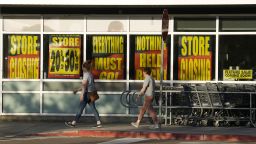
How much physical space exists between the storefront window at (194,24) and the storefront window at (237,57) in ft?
1.62

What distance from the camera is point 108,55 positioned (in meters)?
19.0

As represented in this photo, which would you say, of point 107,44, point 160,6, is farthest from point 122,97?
point 160,6

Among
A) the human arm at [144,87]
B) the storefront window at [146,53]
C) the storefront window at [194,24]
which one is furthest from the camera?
the storefront window at [146,53]

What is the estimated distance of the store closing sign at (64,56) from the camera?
19078mm

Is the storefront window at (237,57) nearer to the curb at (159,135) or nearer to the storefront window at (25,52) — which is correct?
the curb at (159,135)

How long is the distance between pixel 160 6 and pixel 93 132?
454 cm

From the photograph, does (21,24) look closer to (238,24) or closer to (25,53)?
(25,53)

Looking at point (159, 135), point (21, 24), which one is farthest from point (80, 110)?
point (21, 24)

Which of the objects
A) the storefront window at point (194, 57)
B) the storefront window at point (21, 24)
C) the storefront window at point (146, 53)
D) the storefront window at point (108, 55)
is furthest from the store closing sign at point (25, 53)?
the storefront window at point (194, 57)

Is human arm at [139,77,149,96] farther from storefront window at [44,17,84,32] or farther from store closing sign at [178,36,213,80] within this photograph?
storefront window at [44,17,84,32]

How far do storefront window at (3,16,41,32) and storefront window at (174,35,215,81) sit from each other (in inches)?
165

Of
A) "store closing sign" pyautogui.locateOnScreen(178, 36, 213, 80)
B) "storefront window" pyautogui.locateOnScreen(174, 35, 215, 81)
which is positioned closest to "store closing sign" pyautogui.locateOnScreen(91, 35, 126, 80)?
"storefront window" pyautogui.locateOnScreen(174, 35, 215, 81)

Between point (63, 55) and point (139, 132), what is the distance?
4357 millimetres

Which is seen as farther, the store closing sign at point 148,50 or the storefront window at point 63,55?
the storefront window at point 63,55
